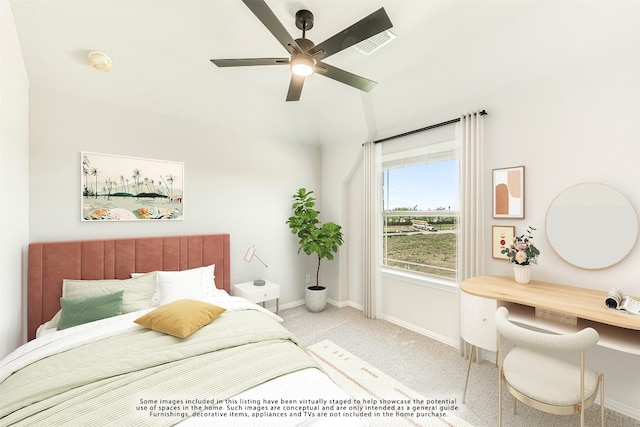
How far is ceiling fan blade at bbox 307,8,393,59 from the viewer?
1532 mm

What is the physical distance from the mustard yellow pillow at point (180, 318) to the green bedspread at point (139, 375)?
0.05 m

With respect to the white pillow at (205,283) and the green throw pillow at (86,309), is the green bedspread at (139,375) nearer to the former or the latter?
the green throw pillow at (86,309)

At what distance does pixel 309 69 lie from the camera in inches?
74.8

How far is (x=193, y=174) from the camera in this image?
3303mm

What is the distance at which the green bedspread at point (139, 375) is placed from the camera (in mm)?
1191

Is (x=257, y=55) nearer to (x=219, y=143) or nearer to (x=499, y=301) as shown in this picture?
(x=219, y=143)

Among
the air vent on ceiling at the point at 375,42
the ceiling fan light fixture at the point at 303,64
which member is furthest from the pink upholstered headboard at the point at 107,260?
the air vent on ceiling at the point at 375,42

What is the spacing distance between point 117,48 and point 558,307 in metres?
4.07

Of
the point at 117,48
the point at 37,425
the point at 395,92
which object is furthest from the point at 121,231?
the point at 395,92

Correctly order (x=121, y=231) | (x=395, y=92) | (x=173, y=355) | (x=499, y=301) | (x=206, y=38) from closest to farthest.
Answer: (x=173, y=355)
(x=499, y=301)
(x=206, y=38)
(x=121, y=231)
(x=395, y=92)

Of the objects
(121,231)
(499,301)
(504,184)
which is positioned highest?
(504,184)

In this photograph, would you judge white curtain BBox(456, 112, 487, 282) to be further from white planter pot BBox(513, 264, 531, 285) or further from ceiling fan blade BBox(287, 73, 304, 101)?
ceiling fan blade BBox(287, 73, 304, 101)

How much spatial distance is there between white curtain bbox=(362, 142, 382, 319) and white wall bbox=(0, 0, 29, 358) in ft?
11.1

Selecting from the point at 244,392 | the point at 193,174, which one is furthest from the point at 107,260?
the point at 244,392
